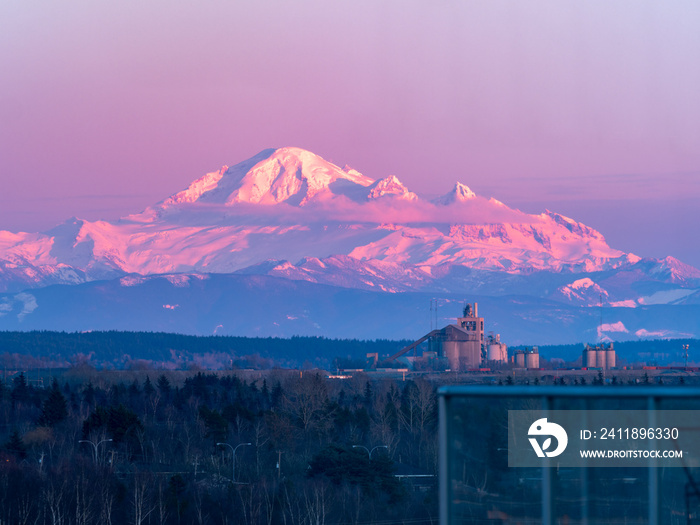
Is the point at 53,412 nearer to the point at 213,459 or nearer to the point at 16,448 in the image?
the point at 16,448

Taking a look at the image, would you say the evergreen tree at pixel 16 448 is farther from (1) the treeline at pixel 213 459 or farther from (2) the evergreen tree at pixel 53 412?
(2) the evergreen tree at pixel 53 412

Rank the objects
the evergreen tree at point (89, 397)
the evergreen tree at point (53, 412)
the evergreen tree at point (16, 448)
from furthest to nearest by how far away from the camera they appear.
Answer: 1. the evergreen tree at point (89, 397)
2. the evergreen tree at point (53, 412)
3. the evergreen tree at point (16, 448)

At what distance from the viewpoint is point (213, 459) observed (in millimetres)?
101625

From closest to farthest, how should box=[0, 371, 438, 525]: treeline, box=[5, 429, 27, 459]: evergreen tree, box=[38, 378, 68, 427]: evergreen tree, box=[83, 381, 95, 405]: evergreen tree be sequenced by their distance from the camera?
box=[0, 371, 438, 525]: treeline, box=[5, 429, 27, 459]: evergreen tree, box=[38, 378, 68, 427]: evergreen tree, box=[83, 381, 95, 405]: evergreen tree

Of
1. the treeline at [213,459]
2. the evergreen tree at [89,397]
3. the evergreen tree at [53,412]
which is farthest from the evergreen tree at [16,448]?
the evergreen tree at [89,397]

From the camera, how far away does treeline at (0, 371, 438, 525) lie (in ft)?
262

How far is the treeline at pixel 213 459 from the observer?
79.9 m

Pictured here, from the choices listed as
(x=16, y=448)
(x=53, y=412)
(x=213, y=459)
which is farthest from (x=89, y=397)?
(x=213, y=459)

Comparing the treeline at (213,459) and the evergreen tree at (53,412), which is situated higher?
the evergreen tree at (53,412)

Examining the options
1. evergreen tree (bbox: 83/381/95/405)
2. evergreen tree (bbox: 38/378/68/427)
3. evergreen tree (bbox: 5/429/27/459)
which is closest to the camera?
evergreen tree (bbox: 5/429/27/459)

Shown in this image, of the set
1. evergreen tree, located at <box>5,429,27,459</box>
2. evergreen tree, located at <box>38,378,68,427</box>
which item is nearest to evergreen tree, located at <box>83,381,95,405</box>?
evergreen tree, located at <box>38,378,68,427</box>

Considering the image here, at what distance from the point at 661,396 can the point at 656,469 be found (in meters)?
0.98

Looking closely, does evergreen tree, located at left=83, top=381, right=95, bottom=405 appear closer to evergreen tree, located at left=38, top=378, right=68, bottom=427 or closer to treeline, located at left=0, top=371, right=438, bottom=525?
treeline, located at left=0, top=371, right=438, bottom=525

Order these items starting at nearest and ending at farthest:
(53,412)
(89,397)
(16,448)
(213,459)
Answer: (213,459) → (16,448) → (53,412) → (89,397)
